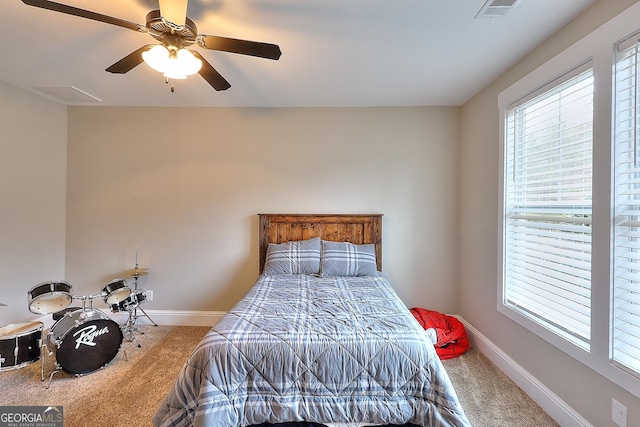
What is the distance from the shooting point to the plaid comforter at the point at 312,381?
1.34 metres

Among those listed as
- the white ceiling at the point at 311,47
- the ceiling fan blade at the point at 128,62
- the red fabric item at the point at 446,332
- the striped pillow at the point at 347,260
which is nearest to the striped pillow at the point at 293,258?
the striped pillow at the point at 347,260

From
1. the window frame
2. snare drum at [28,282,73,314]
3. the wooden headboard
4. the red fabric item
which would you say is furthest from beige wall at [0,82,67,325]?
the window frame

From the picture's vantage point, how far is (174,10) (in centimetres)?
127

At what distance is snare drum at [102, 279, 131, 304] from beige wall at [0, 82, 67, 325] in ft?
3.30

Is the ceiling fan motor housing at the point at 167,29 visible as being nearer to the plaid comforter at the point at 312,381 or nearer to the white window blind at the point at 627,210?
the plaid comforter at the point at 312,381

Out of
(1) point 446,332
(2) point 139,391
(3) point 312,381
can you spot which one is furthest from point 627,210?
(2) point 139,391

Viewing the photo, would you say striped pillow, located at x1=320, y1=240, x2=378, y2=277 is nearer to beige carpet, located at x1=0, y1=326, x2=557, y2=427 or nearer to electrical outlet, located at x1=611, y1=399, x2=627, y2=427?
beige carpet, located at x1=0, y1=326, x2=557, y2=427

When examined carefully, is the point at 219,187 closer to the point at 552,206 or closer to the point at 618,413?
the point at 552,206

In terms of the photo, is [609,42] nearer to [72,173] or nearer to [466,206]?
[466,206]

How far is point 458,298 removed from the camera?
302 centimetres

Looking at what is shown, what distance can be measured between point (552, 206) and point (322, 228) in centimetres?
200

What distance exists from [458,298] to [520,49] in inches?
94.8

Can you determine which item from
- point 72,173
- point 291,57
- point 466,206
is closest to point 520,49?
point 466,206

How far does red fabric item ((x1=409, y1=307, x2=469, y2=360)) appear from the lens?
2.48 metres
